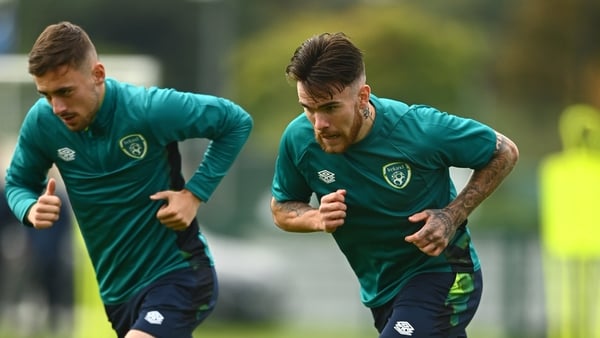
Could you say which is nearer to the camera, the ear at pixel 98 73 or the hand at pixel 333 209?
the hand at pixel 333 209

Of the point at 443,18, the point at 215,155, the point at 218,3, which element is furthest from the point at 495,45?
the point at 215,155

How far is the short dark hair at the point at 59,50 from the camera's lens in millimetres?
7465

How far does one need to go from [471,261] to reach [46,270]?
394 inches

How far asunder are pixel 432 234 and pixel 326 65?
3.11 ft

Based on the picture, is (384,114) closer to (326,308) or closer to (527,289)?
(527,289)

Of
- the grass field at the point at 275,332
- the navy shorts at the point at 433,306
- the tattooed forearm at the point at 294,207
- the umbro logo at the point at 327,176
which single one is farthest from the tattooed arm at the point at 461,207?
the grass field at the point at 275,332

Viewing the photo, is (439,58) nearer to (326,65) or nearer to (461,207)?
(461,207)

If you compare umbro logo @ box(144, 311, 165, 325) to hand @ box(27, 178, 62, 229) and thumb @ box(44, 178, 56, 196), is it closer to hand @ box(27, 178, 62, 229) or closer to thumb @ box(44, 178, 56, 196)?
hand @ box(27, 178, 62, 229)

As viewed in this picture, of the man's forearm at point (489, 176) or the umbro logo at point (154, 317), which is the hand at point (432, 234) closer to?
the man's forearm at point (489, 176)

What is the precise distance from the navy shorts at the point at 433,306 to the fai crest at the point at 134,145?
1.51 m

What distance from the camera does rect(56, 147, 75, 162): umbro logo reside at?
25.7 ft

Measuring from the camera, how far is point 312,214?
7281mm

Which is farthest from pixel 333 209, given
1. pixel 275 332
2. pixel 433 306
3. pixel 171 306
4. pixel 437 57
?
pixel 437 57

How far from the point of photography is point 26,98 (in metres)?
19.5
